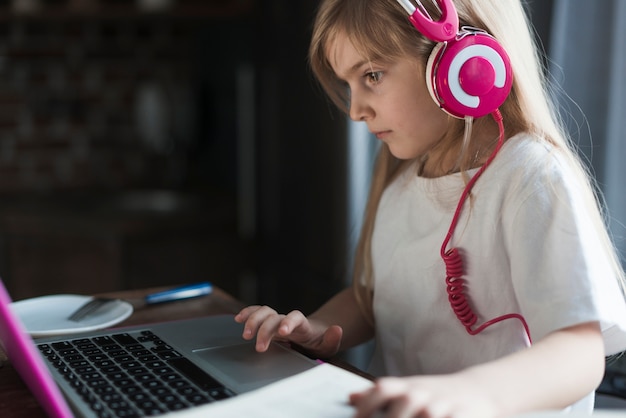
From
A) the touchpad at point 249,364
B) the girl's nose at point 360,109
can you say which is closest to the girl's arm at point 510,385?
the touchpad at point 249,364

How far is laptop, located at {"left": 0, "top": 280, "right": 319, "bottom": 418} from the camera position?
0.72 meters

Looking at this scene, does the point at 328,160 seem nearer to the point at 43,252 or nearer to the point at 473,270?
the point at 43,252

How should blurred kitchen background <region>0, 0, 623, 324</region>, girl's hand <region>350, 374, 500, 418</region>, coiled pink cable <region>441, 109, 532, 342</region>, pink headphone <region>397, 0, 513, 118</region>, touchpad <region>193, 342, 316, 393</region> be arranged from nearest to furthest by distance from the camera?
girl's hand <region>350, 374, 500, 418</region>
touchpad <region>193, 342, 316, 393</region>
pink headphone <region>397, 0, 513, 118</region>
coiled pink cable <region>441, 109, 532, 342</region>
blurred kitchen background <region>0, 0, 623, 324</region>

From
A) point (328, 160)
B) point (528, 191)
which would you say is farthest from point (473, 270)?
point (328, 160)

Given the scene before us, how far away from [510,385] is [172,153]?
2343mm

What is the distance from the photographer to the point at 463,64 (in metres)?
0.93

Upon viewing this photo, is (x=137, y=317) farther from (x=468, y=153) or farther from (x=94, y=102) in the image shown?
(x=94, y=102)

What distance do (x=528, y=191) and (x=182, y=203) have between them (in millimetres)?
1896

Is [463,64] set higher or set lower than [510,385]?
higher

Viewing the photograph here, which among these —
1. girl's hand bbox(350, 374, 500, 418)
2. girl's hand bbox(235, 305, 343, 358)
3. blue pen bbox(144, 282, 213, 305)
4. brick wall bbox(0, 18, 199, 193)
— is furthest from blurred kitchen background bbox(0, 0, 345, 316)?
girl's hand bbox(350, 374, 500, 418)

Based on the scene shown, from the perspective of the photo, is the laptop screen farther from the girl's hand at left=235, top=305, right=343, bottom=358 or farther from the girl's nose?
the girl's nose

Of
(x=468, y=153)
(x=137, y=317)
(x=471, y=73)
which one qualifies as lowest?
(x=137, y=317)

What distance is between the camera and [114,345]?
0.95 metres

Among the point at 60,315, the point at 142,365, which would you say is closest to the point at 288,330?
the point at 142,365
